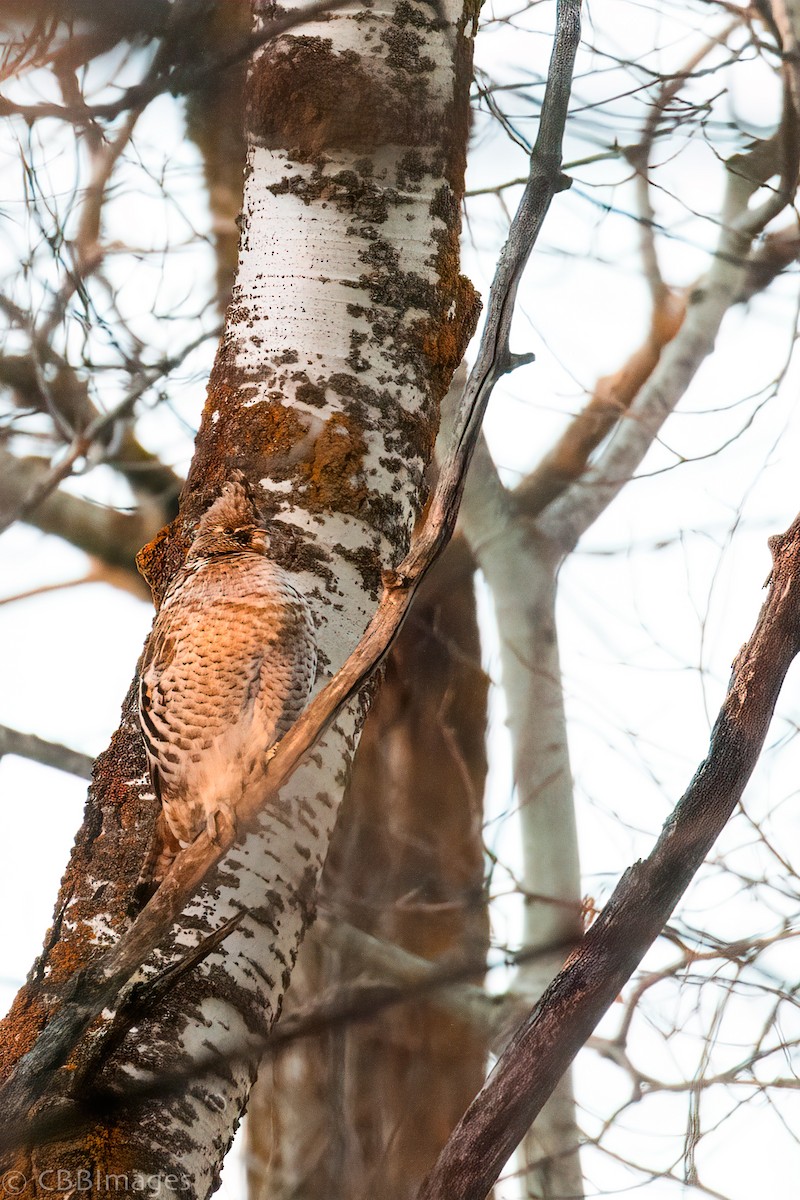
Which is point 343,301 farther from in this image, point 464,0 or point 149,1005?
point 149,1005

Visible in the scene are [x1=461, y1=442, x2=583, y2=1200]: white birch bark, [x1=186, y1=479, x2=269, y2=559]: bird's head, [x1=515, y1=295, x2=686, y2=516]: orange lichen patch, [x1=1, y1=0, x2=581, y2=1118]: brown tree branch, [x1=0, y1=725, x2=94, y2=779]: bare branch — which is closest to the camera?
[x1=1, y1=0, x2=581, y2=1118]: brown tree branch

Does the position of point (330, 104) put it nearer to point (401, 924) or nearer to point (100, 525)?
point (100, 525)

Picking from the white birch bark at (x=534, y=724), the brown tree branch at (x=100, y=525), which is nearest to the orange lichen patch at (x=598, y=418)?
the white birch bark at (x=534, y=724)

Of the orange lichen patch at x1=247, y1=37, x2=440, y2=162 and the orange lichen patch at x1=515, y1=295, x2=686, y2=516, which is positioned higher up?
the orange lichen patch at x1=515, y1=295, x2=686, y2=516

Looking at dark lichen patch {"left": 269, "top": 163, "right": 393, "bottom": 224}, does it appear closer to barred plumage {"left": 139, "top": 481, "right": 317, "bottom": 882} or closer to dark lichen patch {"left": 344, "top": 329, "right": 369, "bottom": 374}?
dark lichen patch {"left": 344, "top": 329, "right": 369, "bottom": 374}

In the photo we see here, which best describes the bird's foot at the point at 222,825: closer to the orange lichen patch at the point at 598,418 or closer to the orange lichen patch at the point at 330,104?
the orange lichen patch at the point at 330,104

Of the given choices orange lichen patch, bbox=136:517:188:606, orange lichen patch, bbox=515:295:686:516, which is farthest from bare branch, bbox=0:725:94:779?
orange lichen patch, bbox=136:517:188:606

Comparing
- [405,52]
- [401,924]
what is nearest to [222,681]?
[405,52]

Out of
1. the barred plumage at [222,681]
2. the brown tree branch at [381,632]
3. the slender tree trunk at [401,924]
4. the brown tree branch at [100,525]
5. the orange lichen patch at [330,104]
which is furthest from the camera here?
the brown tree branch at [100,525]

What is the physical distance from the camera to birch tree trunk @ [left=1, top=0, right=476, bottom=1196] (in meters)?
1.89

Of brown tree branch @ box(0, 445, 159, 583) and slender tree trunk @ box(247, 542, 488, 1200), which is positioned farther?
brown tree branch @ box(0, 445, 159, 583)

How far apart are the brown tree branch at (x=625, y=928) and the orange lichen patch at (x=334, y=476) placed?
0.83 meters

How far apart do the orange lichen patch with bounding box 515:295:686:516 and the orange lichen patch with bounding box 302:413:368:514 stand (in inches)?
126

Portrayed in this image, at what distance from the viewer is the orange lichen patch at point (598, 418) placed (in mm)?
5492
